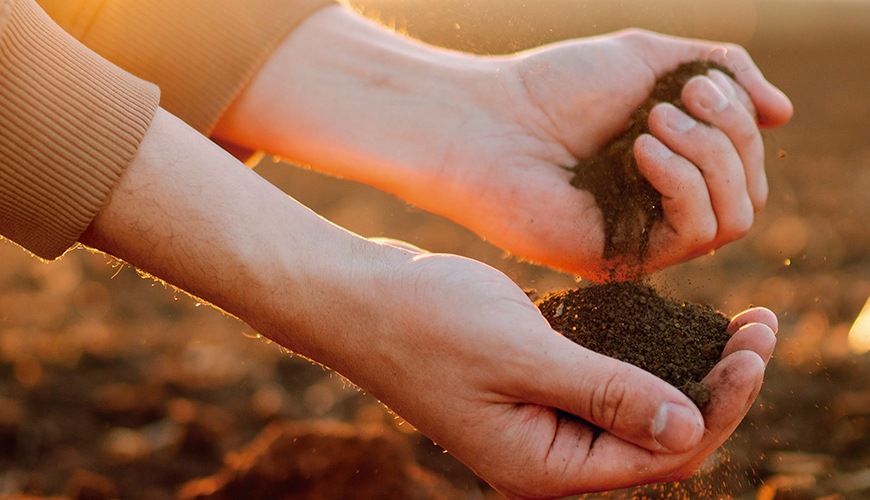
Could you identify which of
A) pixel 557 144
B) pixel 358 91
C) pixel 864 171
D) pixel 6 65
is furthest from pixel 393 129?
pixel 864 171

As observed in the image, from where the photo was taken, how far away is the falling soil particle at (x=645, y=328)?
5.86 ft

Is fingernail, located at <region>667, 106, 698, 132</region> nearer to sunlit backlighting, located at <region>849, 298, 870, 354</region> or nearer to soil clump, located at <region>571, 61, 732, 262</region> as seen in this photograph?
soil clump, located at <region>571, 61, 732, 262</region>

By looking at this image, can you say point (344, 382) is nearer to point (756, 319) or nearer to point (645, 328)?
point (645, 328)

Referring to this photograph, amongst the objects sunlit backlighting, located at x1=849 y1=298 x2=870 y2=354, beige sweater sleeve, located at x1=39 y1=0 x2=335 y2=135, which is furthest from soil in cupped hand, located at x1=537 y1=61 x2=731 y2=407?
sunlit backlighting, located at x1=849 y1=298 x2=870 y2=354

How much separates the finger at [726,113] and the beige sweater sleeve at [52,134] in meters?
1.47

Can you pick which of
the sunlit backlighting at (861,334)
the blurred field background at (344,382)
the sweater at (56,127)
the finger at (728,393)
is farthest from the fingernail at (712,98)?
the sweater at (56,127)

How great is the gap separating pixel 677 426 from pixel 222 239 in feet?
3.48

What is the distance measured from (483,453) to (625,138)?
1.06m

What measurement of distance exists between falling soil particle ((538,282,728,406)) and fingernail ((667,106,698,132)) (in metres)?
0.48

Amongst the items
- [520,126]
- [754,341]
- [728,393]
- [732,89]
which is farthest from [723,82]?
[728,393]

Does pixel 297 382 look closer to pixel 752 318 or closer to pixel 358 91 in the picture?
pixel 358 91

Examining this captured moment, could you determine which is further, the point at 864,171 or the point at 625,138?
the point at 864,171

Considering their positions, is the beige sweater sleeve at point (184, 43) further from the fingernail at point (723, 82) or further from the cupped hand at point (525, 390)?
the fingernail at point (723, 82)

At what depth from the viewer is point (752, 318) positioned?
72.6 inches
